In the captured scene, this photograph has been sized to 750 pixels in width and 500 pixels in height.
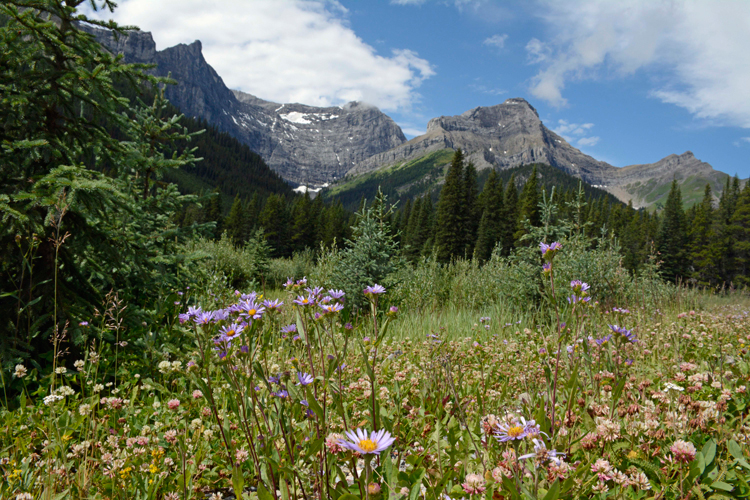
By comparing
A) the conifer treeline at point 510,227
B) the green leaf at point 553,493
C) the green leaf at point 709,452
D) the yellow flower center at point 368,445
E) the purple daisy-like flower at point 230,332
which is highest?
the conifer treeline at point 510,227

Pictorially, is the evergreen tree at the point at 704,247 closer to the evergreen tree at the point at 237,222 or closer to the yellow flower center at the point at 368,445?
the yellow flower center at the point at 368,445

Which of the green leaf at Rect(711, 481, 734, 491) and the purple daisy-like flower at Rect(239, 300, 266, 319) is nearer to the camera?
the green leaf at Rect(711, 481, 734, 491)

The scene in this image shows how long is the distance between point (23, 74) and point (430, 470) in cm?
416

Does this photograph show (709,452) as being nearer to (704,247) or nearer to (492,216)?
(492,216)

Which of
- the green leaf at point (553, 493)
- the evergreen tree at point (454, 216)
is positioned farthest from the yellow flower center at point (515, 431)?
the evergreen tree at point (454, 216)

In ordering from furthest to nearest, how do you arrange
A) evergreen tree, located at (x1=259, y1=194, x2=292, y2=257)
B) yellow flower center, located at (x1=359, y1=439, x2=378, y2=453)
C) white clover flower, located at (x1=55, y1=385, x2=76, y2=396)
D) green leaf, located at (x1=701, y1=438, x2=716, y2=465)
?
evergreen tree, located at (x1=259, y1=194, x2=292, y2=257) → white clover flower, located at (x1=55, y1=385, x2=76, y2=396) → green leaf, located at (x1=701, y1=438, x2=716, y2=465) → yellow flower center, located at (x1=359, y1=439, x2=378, y2=453)

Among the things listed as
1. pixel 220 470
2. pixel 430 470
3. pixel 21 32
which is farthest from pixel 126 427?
pixel 21 32

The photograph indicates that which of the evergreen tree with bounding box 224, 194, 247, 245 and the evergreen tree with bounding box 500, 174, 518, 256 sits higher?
the evergreen tree with bounding box 500, 174, 518, 256

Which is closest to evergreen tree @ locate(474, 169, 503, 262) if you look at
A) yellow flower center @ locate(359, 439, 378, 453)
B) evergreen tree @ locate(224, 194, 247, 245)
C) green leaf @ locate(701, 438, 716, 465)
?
evergreen tree @ locate(224, 194, 247, 245)

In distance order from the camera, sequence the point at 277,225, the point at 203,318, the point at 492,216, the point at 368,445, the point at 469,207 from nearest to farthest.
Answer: the point at 368,445 → the point at 203,318 → the point at 469,207 → the point at 492,216 → the point at 277,225

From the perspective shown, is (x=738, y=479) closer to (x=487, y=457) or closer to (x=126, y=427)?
(x=487, y=457)

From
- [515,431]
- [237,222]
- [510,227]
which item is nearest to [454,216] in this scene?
[510,227]

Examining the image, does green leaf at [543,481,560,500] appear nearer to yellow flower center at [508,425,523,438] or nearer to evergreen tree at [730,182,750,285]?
yellow flower center at [508,425,523,438]

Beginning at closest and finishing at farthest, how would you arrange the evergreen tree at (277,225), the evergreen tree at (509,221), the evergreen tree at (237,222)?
the evergreen tree at (509,221)
the evergreen tree at (277,225)
the evergreen tree at (237,222)
